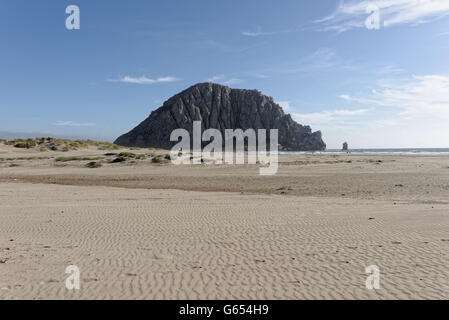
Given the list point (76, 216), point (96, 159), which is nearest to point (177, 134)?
point (96, 159)

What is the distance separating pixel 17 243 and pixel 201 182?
1882cm

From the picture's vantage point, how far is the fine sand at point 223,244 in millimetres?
6652

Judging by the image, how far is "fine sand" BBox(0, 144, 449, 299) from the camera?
665 cm

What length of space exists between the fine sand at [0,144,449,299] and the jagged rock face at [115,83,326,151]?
287ft

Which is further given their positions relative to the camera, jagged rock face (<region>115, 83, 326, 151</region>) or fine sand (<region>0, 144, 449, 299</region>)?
jagged rock face (<region>115, 83, 326, 151</region>)

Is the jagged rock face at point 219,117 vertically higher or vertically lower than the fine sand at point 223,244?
higher

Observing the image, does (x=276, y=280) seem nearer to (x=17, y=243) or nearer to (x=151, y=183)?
(x=17, y=243)

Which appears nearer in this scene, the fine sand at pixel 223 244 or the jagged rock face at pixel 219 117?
the fine sand at pixel 223 244

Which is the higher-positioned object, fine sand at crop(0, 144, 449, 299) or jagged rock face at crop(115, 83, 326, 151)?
jagged rock face at crop(115, 83, 326, 151)

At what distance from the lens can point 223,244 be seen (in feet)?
32.0

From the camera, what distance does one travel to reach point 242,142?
106 meters

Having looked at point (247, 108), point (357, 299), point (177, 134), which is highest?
point (247, 108)

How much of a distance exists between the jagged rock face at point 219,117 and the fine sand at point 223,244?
8752cm

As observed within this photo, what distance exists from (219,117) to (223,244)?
354 feet
